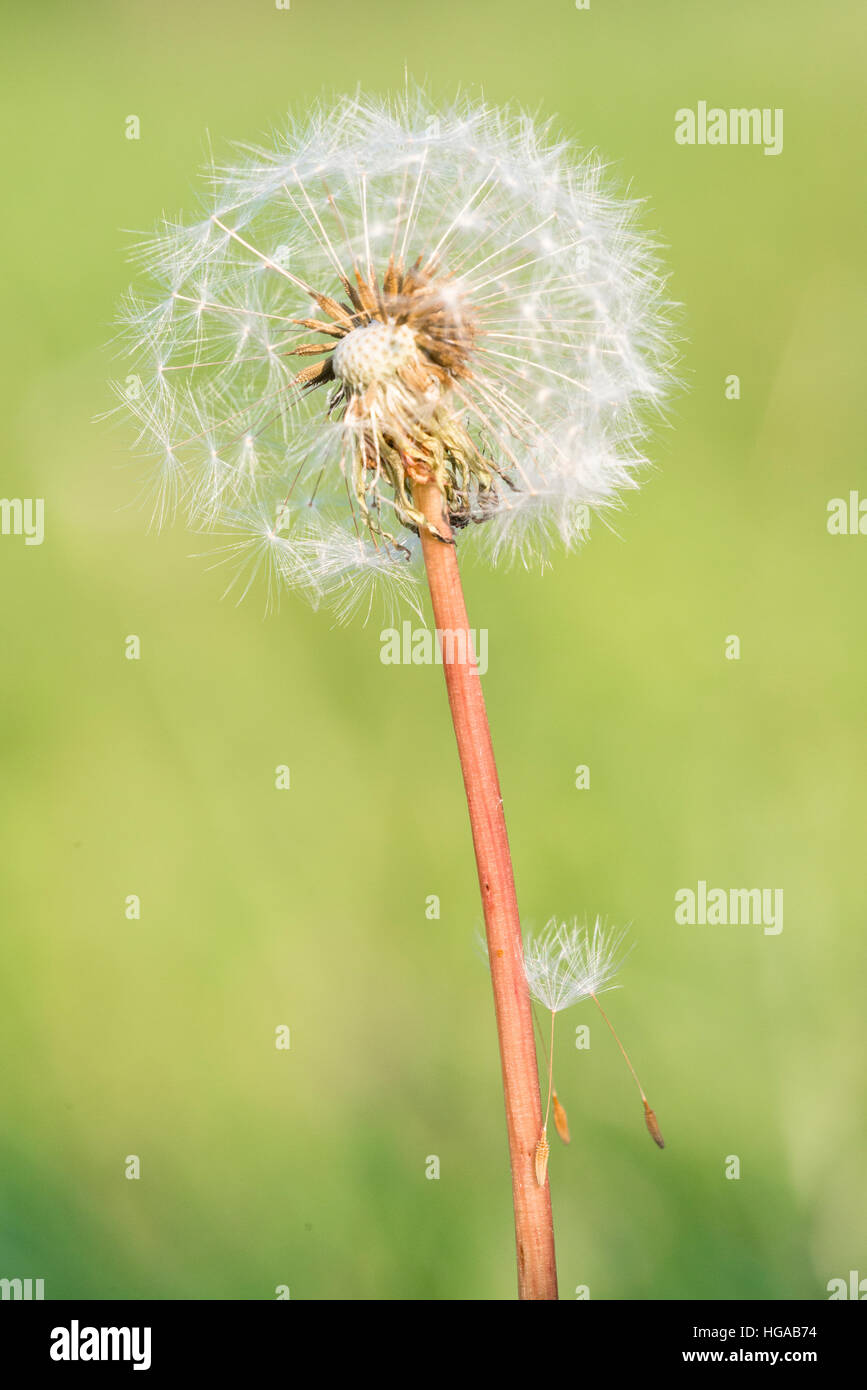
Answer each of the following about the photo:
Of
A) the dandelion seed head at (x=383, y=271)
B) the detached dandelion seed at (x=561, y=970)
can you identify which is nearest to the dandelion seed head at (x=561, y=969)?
the detached dandelion seed at (x=561, y=970)

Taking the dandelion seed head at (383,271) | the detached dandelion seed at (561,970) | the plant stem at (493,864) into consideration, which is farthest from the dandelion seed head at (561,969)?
the dandelion seed head at (383,271)

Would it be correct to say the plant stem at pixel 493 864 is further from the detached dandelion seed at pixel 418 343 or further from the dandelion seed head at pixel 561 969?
the dandelion seed head at pixel 561 969

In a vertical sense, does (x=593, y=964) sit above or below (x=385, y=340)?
below

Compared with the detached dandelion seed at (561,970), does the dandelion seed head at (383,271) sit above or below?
above

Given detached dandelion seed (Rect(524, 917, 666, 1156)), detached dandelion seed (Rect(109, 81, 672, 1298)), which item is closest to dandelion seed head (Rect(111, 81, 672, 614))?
detached dandelion seed (Rect(109, 81, 672, 1298))

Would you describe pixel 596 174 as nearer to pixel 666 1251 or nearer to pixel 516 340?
pixel 516 340

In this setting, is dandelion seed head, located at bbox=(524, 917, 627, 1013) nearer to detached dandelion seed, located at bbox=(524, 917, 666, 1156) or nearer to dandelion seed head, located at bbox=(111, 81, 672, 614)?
detached dandelion seed, located at bbox=(524, 917, 666, 1156)

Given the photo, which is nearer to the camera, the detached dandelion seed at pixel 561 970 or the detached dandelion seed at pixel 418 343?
the detached dandelion seed at pixel 418 343
